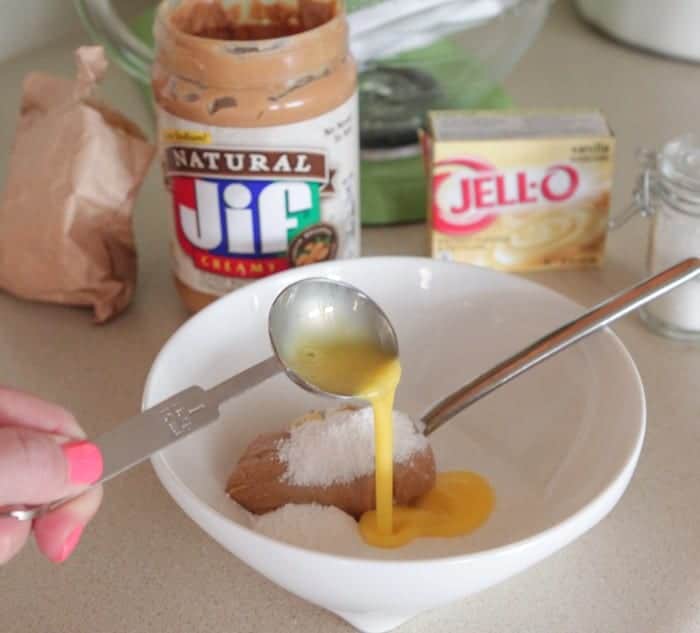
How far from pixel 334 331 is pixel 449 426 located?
119 millimetres

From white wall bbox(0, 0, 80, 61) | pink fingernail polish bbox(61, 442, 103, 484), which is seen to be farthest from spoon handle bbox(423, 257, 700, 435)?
white wall bbox(0, 0, 80, 61)

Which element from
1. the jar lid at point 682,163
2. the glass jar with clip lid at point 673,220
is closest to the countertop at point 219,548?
the glass jar with clip lid at point 673,220

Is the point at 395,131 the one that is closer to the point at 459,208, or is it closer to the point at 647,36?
the point at 459,208

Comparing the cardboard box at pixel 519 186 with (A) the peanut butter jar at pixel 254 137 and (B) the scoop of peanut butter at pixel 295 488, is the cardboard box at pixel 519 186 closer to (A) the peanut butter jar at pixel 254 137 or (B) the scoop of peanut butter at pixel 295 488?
(A) the peanut butter jar at pixel 254 137

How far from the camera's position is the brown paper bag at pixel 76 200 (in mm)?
784

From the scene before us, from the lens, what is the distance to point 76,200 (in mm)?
782

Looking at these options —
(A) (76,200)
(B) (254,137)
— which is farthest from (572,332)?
(A) (76,200)

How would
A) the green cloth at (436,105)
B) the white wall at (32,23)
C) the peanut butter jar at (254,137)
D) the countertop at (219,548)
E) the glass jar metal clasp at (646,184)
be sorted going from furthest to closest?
the white wall at (32,23) → the green cloth at (436,105) → the glass jar metal clasp at (646,184) → the peanut butter jar at (254,137) → the countertop at (219,548)

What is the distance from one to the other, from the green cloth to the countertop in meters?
0.02

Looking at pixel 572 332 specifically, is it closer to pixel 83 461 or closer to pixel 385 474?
pixel 385 474

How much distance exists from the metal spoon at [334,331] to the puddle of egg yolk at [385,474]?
0.01 metres

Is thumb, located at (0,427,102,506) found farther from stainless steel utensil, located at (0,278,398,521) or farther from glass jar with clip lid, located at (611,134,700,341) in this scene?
glass jar with clip lid, located at (611,134,700,341)

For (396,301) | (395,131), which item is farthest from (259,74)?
(395,131)

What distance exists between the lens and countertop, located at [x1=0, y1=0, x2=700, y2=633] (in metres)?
0.58
